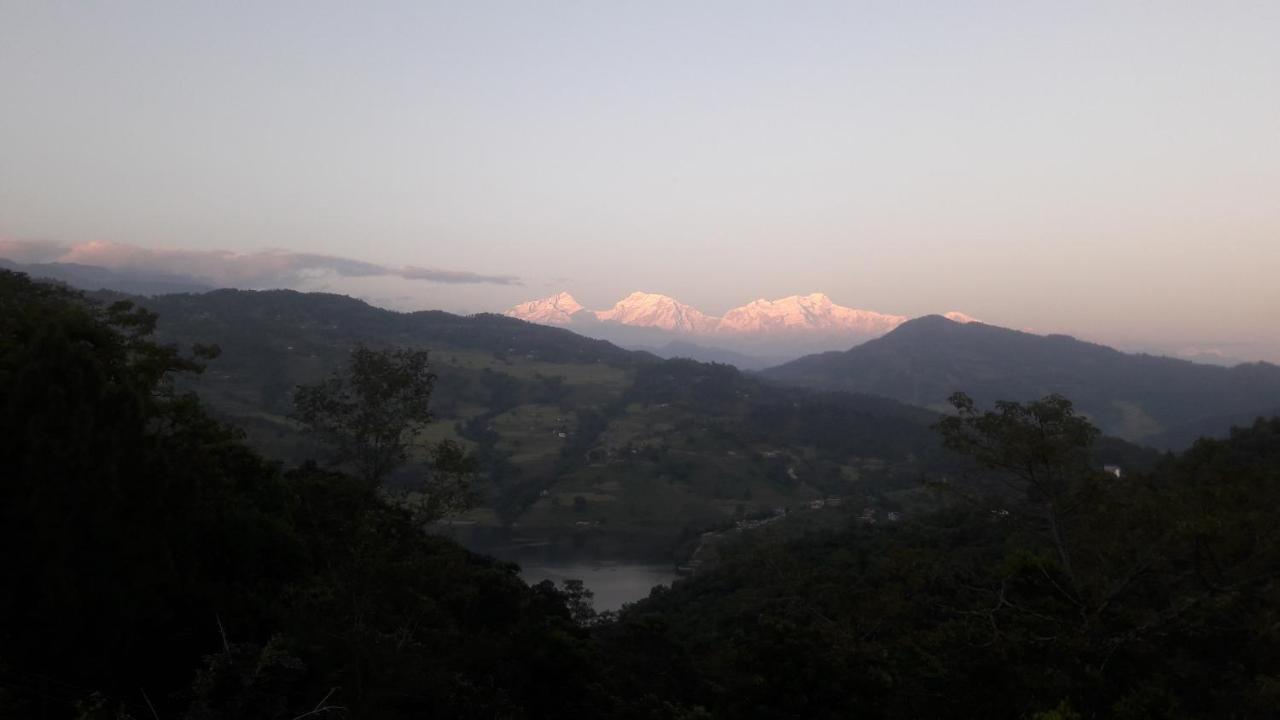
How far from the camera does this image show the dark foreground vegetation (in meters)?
9.23

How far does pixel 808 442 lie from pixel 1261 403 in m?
111

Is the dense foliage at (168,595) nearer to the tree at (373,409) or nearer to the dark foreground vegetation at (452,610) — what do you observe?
the dark foreground vegetation at (452,610)

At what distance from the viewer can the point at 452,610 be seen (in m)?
16.7

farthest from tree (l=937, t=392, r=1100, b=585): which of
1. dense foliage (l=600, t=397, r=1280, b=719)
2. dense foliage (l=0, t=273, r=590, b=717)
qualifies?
dense foliage (l=0, t=273, r=590, b=717)

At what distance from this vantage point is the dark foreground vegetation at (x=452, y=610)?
9.23 m

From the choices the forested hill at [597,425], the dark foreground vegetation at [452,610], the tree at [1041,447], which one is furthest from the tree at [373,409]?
the forested hill at [597,425]

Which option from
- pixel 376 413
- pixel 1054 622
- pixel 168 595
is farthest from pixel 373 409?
pixel 1054 622

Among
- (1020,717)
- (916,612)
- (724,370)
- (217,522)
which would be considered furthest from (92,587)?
(724,370)

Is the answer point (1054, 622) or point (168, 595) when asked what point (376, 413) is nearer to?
point (168, 595)

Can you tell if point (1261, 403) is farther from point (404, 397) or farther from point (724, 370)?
point (404, 397)

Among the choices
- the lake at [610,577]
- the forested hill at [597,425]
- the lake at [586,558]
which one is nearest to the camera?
the lake at [610,577]

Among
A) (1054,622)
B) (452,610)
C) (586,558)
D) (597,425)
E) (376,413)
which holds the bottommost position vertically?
(586,558)

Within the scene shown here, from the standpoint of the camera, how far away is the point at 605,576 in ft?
211

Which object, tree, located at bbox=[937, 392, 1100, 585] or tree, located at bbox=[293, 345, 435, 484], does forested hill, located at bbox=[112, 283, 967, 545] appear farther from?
tree, located at bbox=[937, 392, 1100, 585]
